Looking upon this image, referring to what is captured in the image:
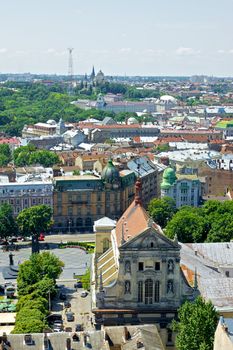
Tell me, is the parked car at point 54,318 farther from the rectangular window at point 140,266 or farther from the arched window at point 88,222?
the arched window at point 88,222

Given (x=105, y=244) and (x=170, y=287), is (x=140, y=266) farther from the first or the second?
(x=105, y=244)

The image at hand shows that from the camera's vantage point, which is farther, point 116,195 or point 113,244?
point 116,195

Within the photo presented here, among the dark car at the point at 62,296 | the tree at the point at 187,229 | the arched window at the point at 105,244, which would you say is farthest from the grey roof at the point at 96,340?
the tree at the point at 187,229

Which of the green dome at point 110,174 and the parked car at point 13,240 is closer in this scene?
the parked car at point 13,240

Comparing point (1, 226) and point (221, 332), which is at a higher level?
point (221, 332)

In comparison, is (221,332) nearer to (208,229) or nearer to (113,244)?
(113,244)

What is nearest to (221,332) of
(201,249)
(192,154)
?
(201,249)
